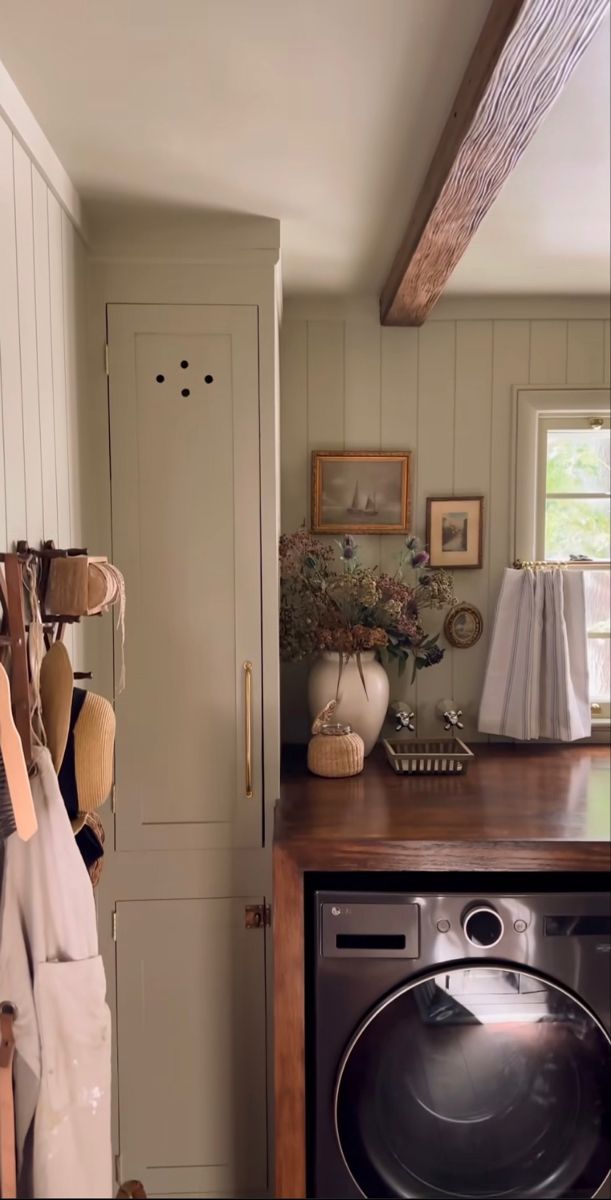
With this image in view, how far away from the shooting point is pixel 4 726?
0.88 metres

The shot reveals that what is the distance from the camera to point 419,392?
2.28 metres

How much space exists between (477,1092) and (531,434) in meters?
1.71

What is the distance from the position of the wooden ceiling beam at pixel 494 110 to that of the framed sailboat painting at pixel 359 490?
67 cm

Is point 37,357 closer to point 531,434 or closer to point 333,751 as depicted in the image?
point 333,751

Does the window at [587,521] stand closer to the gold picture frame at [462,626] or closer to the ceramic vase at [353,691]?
the gold picture frame at [462,626]

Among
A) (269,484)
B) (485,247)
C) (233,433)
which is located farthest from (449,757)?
(485,247)

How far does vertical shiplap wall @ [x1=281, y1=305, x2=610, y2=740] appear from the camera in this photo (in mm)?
2254

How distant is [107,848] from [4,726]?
3.21 ft

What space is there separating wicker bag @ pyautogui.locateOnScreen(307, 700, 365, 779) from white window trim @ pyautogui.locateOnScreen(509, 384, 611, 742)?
807 millimetres

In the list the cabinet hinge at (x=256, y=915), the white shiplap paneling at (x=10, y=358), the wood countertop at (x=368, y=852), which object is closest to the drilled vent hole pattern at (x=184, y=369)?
the white shiplap paneling at (x=10, y=358)

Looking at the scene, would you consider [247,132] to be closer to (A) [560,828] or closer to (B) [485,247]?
(B) [485,247]

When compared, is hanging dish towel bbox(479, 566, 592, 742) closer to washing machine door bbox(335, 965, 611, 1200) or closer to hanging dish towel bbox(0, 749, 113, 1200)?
washing machine door bbox(335, 965, 611, 1200)

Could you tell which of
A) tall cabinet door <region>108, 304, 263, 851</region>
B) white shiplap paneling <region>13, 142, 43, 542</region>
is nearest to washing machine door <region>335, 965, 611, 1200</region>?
tall cabinet door <region>108, 304, 263, 851</region>

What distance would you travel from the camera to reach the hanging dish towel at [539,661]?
7.20 ft
